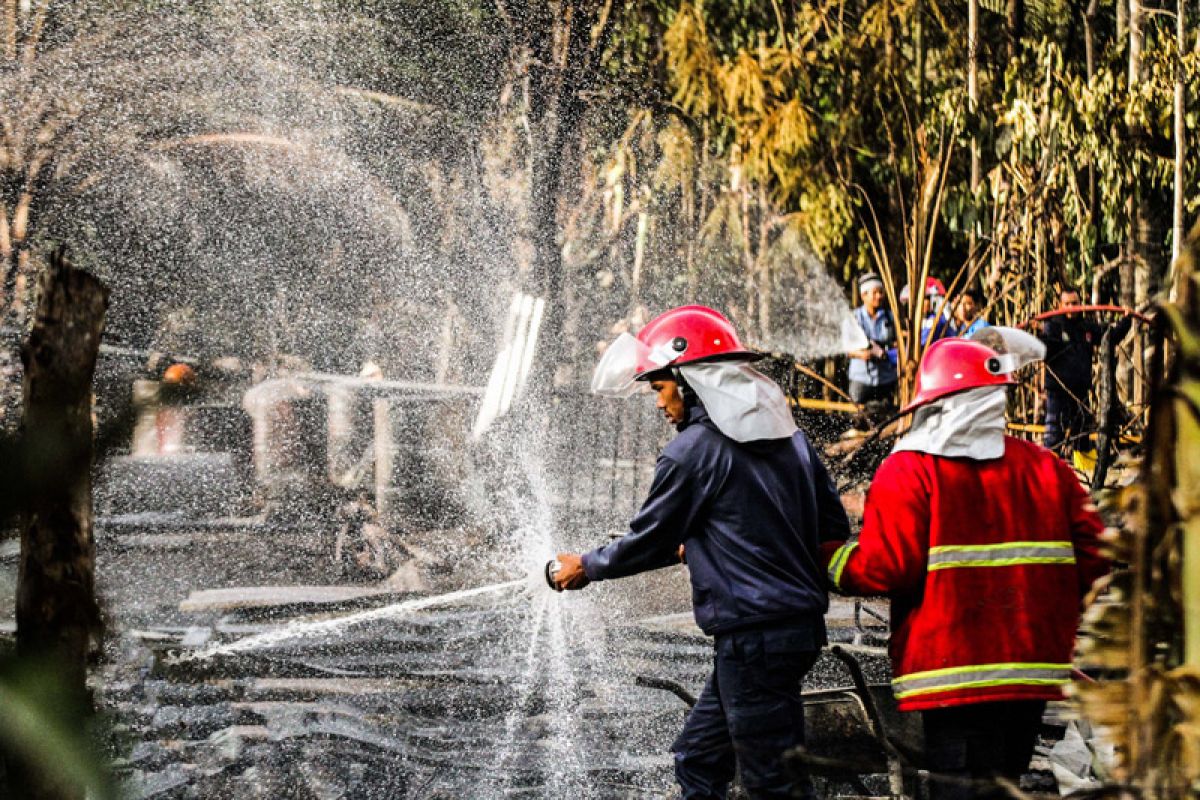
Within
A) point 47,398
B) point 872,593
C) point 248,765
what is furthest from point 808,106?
point 47,398

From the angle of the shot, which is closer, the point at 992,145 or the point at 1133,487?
the point at 1133,487

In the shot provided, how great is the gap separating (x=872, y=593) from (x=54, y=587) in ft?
6.69

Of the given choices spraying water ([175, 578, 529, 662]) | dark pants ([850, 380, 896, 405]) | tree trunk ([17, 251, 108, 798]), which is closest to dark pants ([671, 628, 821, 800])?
tree trunk ([17, 251, 108, 798])

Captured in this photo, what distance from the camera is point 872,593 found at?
3707 mm

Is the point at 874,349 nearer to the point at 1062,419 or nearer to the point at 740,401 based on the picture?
the point at 1062,419

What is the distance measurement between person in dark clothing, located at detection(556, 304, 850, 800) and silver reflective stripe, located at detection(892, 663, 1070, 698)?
390 millimetres

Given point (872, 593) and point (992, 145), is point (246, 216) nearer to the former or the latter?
point (992, 145)

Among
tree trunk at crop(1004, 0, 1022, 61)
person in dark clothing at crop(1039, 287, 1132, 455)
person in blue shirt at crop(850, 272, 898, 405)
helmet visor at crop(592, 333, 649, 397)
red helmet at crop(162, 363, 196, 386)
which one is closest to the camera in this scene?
red helmet at crop(162, 363, 196, 386)

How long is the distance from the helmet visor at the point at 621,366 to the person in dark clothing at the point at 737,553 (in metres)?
0.04

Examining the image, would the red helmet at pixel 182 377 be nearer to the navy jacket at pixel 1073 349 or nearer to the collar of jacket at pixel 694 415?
the collar of jacket at pixel 694 415

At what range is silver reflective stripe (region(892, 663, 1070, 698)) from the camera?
356 centimetres

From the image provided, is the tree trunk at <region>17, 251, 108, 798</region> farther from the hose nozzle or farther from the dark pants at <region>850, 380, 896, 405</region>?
the dark pants at <region>850, 380, 896, 405</region>

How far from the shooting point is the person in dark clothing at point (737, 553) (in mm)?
3779

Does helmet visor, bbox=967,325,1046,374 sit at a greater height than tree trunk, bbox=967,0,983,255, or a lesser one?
lesser
